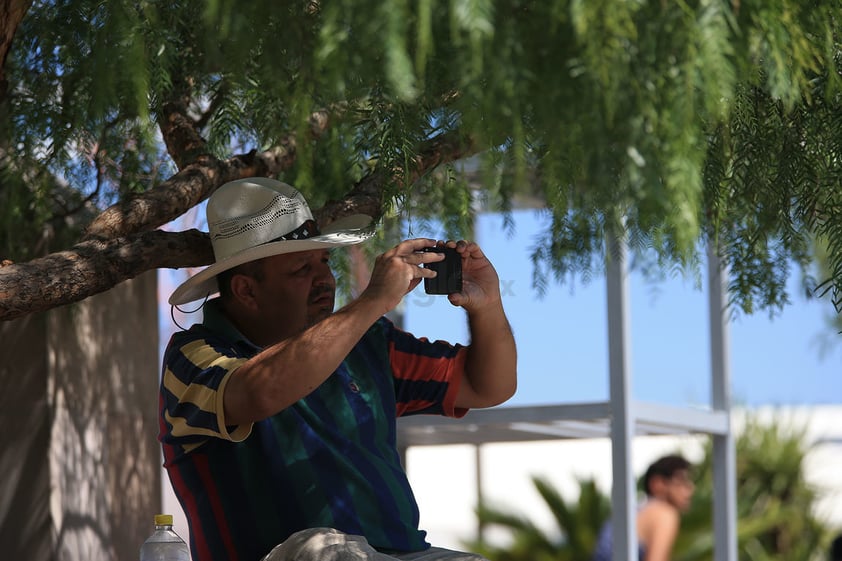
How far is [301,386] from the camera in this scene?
6.44 ft

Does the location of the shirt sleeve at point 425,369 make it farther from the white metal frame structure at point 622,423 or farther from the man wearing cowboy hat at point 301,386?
the white metal frame structure at point 622,423

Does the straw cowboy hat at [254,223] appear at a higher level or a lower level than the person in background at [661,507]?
higher

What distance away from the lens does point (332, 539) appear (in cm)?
194

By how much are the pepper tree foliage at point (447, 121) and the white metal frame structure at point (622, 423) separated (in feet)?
7.48

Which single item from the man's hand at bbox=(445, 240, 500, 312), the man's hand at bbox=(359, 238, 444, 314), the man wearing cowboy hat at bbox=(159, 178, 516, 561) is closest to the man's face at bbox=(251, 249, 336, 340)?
the man wearing cowboy hat at bbox=(159, 178, 516, 561)

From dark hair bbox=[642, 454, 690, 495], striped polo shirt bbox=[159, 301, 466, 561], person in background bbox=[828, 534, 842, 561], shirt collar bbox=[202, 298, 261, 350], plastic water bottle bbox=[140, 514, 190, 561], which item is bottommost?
person in background bbox=[828, 534, 842, 561]

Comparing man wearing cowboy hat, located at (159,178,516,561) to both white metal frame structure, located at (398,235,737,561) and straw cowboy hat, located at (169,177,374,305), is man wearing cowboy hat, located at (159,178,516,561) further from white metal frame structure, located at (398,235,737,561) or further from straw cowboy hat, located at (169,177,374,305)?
white metal frame structure, located at (398,235,737,561)

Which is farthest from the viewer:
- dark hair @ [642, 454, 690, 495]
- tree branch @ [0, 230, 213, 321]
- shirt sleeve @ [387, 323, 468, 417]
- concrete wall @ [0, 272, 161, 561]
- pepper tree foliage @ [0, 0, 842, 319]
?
dark hair @ [642, 454, 690, 495]

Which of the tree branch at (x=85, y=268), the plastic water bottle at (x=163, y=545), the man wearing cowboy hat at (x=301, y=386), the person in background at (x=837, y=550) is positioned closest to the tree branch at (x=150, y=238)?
the tree branch at (x=85, y=268)

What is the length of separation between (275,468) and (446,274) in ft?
1.47

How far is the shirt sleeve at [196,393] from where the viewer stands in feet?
6.73

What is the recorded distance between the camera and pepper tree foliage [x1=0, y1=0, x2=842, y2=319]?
1265mm

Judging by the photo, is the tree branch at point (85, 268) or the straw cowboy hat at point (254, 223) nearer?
the tree branch at point (85, 268)

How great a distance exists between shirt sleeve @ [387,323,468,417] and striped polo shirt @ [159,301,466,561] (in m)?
0.17
